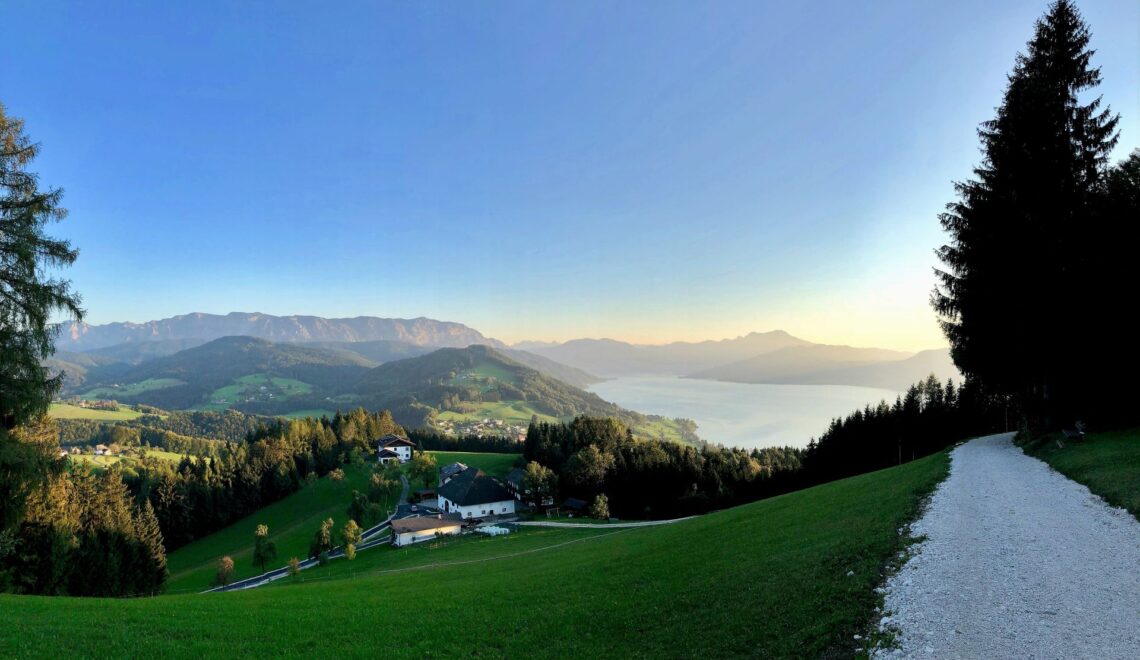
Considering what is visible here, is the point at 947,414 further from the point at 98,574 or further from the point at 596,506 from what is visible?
the point at 98,574

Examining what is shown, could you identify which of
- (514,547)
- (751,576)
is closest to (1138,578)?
(751,576)

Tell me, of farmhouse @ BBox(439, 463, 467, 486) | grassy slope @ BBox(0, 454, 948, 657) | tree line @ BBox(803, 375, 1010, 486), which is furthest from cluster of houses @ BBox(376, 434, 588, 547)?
grassy slope @ BBox(0, 454, 948, 657)

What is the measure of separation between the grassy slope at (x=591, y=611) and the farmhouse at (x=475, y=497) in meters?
48.7

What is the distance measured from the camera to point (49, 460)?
1697cm

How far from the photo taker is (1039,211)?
21906mm

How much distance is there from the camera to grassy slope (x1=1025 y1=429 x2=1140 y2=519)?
512 inches

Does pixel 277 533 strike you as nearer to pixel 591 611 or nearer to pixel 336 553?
pixel 336 553

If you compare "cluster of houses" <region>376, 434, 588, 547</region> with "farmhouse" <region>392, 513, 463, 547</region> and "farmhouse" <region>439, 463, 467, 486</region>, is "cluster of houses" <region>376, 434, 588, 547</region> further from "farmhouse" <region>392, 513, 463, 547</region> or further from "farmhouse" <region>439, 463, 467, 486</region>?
"farmhouse" <region>439, 463, 467, 486</region>

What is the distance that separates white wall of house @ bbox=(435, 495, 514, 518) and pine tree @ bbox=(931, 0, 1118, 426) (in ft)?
190

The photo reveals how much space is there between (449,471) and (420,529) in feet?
102

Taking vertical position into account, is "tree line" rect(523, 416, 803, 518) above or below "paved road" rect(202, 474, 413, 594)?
above

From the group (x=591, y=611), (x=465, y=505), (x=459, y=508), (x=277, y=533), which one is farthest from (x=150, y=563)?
(x=591, y=611)

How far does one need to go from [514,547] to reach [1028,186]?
126 feet

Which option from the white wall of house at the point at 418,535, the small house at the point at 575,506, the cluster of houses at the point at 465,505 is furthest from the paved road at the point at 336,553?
the small house at the point at 575,506
